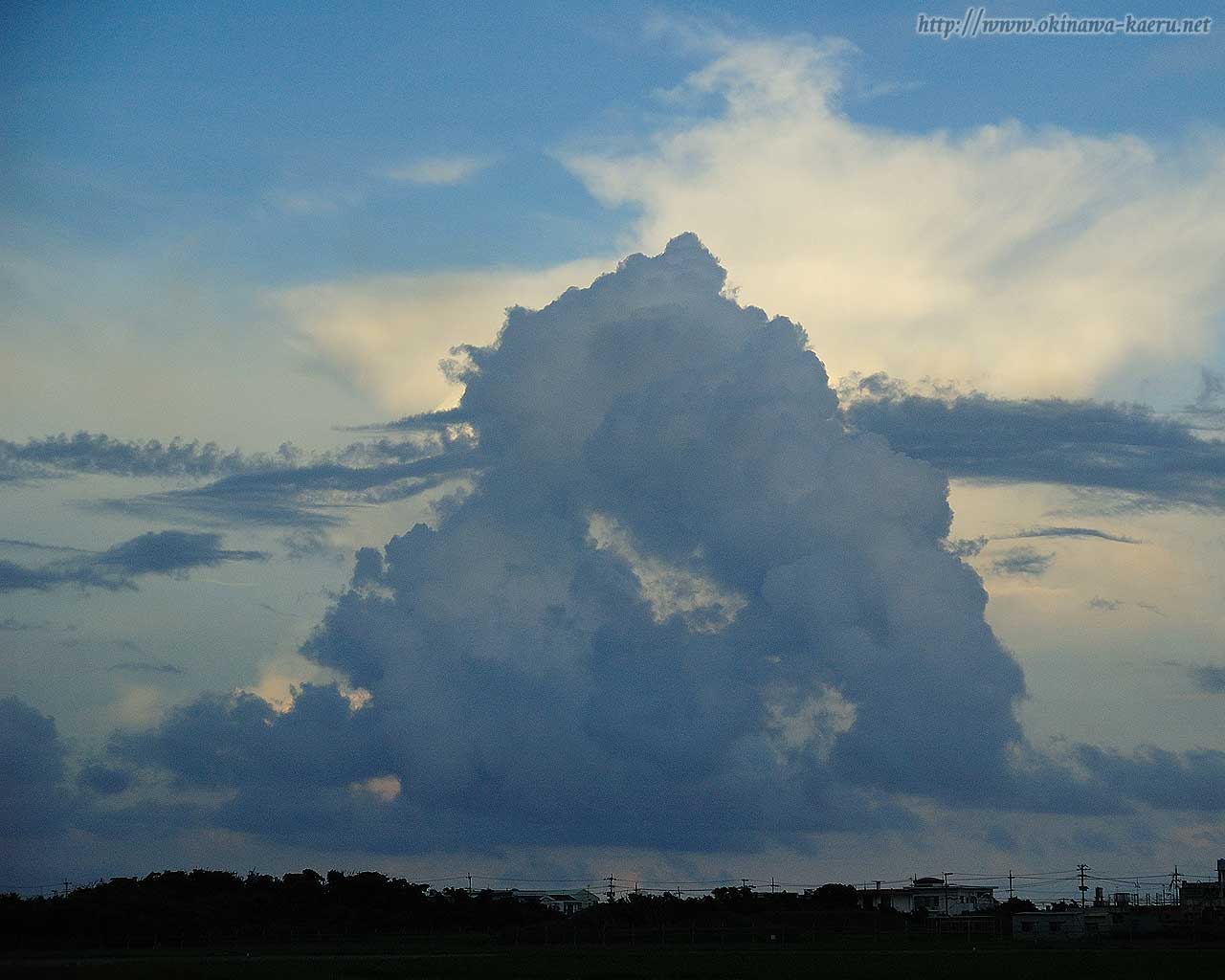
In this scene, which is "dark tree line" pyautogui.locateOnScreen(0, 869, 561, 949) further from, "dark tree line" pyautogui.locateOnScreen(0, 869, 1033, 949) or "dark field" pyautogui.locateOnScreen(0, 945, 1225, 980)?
"dark field" pyautogui.locateOnScreen(0, 945, 1225, 980)

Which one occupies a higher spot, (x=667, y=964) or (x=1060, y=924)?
(x=1060, y=924)

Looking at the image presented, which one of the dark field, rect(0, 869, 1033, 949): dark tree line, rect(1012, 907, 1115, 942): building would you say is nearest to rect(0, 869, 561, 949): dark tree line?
rect(0, 869, 1033, 949): dark tree line

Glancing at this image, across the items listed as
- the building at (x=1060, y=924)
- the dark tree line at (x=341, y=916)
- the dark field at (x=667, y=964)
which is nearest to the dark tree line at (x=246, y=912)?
the dark tree line at (x=341, y=916)

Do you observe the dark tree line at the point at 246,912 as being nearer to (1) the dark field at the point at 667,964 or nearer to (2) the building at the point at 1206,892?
(1) the dark field at the point at 667,964

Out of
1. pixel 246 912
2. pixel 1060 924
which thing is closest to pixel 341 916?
pixel 246 912

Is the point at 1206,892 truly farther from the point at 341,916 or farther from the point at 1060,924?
the point at 341,916

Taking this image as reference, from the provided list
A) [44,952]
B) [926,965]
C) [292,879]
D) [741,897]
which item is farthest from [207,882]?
[926,965]

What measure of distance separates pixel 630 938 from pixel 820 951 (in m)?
28.8

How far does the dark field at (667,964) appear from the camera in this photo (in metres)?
77.3

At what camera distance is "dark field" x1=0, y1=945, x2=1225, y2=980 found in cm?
7731

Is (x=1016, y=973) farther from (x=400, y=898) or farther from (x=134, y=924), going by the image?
(x=400, y=898)

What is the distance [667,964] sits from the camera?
90.2m

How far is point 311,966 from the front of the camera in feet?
285

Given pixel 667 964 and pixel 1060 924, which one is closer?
pixel 667 964
